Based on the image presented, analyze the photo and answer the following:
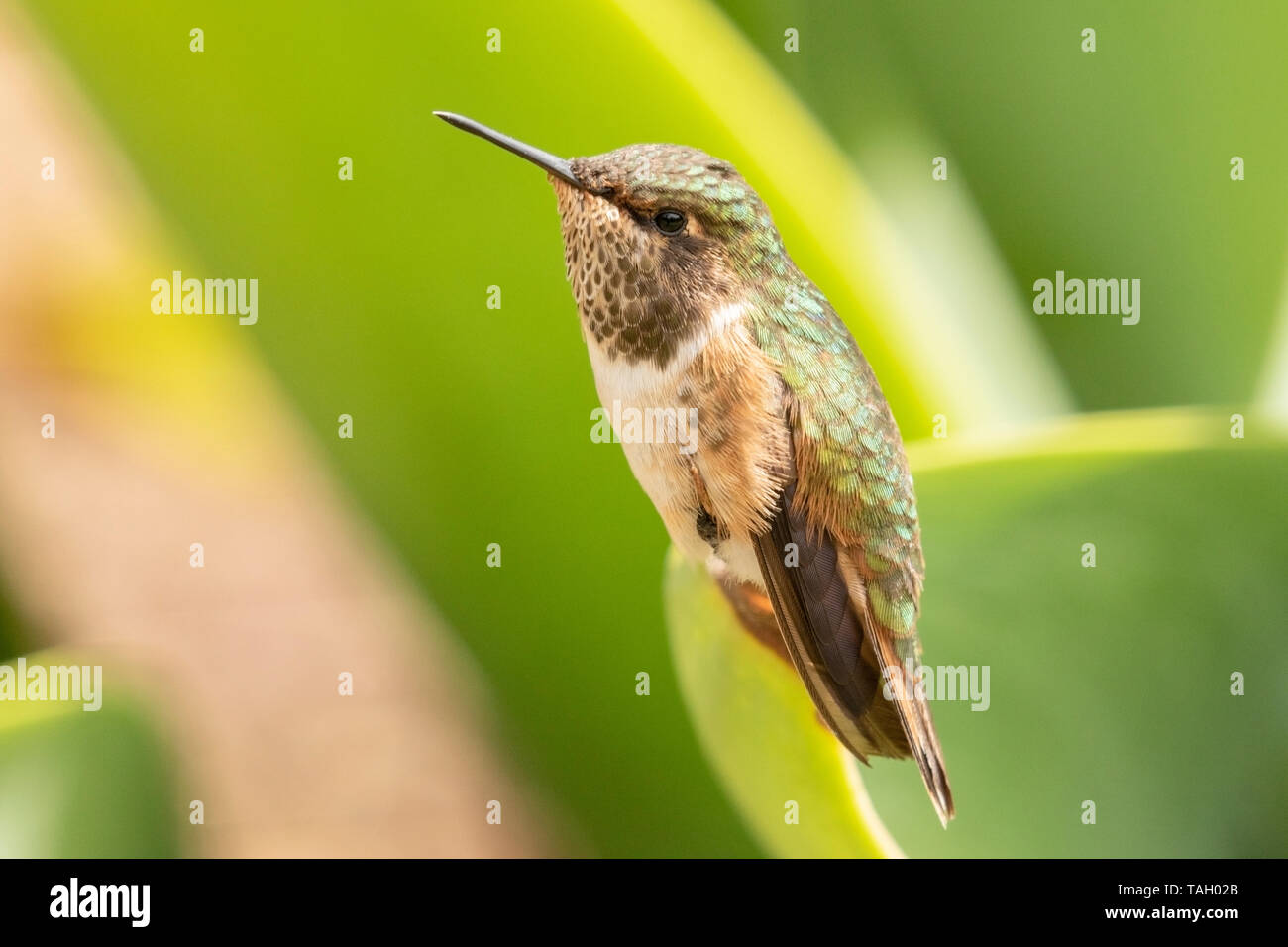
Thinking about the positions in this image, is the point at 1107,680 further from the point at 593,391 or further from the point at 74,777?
the point at 74,777

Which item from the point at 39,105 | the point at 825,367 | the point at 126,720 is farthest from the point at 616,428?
the point at 39,105

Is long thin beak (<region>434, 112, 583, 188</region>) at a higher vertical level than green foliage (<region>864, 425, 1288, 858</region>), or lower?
higher

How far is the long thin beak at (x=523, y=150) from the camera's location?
64 cm

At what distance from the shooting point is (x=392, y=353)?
755 millimetres

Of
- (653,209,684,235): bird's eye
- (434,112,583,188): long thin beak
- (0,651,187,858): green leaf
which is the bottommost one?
(0,651,187,858): green leaf

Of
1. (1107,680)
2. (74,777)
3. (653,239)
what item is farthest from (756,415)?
(74,777)

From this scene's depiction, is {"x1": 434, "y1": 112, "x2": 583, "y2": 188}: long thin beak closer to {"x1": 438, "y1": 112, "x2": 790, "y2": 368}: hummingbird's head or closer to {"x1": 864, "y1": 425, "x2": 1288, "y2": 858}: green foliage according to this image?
{"x1": 438, "y1": 112, "x2": 790, "y2": 368}: hummingbird's head

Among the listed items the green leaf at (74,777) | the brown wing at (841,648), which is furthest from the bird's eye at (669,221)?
the green leaf at (74,777)

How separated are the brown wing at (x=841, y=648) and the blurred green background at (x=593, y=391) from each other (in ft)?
0.14

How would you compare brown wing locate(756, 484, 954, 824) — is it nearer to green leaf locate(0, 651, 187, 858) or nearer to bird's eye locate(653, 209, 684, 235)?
bird's eye locate(653, 209, 684, 235)

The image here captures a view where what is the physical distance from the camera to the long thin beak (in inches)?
25.2

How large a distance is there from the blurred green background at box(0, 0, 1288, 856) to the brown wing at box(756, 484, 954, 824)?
0.04 m

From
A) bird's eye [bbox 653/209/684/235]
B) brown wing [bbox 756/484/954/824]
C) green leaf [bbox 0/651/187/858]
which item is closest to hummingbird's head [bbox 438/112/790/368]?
bird's eye [bbox 653/209/684/235]
